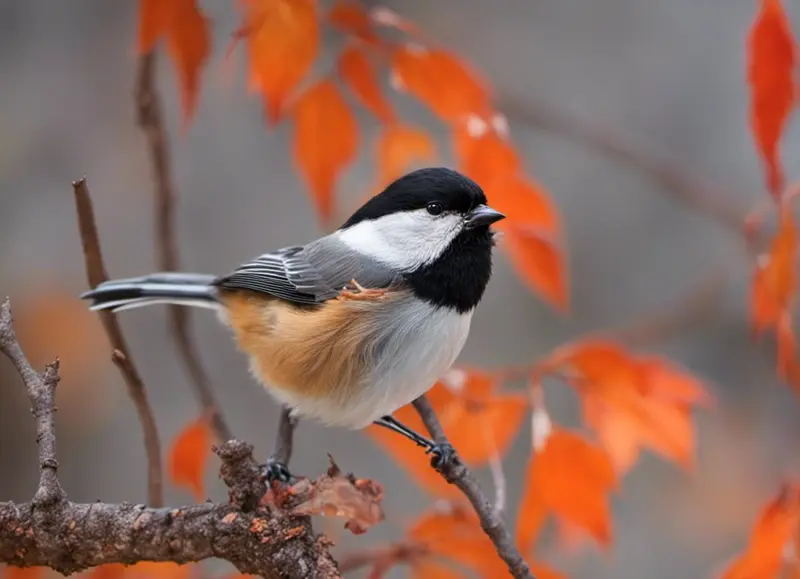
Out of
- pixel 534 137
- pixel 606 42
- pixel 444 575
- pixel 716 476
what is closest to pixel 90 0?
pixel 534 137

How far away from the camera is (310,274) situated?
1.51m

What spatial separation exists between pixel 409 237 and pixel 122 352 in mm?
508

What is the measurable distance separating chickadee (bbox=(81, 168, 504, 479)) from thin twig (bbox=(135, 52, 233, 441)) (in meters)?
0.19

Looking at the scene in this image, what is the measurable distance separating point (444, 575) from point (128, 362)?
0.60m

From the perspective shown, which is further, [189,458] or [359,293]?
[189,458]

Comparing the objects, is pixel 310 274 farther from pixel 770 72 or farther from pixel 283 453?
pixel 770 72

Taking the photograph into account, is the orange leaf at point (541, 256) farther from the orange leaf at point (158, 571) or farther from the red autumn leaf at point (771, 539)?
the orange leaf at point (158, 571)

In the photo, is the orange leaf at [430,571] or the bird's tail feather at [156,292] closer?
the orange leaf at [430,571]

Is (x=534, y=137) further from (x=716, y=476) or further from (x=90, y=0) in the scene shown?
(x=90, y=0)

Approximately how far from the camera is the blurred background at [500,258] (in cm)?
281

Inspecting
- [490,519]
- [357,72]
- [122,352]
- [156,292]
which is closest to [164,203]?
[156,292]

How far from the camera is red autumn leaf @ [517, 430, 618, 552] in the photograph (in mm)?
1329

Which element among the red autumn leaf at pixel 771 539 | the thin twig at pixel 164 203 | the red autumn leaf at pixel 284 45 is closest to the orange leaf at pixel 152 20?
the red autumn leaf at pixel 284 45

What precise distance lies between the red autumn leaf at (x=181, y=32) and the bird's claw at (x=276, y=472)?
0.60 meters
